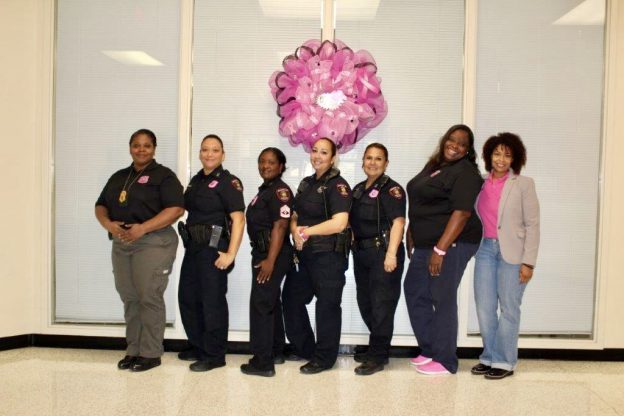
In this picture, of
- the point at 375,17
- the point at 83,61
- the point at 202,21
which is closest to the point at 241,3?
the point at 202,21

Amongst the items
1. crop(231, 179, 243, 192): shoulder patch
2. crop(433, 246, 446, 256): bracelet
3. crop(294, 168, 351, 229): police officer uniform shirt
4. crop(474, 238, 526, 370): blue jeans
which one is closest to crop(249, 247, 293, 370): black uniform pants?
crop(294, 168, 351, 229): police officer uniform shirt

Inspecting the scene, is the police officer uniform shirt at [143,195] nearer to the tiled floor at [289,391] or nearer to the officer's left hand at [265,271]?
the officer's left hand at [265,271]

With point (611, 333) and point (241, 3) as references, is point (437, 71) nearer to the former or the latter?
point (241, 3)

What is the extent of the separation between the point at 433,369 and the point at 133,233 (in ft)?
6.89

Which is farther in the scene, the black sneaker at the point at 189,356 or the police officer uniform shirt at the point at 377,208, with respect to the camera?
the black sneaker at the point at 189,356

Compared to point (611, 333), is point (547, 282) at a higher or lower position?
higher

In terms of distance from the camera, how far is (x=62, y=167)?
14.0 feet

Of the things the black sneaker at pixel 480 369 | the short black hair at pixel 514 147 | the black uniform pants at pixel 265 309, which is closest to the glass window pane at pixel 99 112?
the black uniform pants at pixel 265 309

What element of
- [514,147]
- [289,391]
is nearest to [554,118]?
[514,147]

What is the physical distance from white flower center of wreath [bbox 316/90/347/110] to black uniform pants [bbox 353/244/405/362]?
96 cm

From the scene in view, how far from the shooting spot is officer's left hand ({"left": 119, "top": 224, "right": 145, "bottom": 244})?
357 cm

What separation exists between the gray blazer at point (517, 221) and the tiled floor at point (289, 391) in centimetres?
82

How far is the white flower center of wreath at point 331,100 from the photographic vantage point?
3.70 meters

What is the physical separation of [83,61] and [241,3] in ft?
4.14
